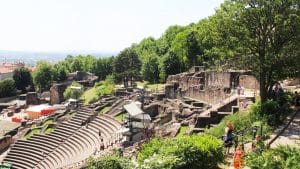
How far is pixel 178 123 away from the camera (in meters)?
31.1

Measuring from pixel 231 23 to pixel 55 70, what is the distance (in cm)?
8462

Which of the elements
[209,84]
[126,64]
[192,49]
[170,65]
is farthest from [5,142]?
[126,64]

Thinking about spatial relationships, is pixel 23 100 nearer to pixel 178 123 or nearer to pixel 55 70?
pixel 55 70

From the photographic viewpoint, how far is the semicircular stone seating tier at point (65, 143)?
34.6 m

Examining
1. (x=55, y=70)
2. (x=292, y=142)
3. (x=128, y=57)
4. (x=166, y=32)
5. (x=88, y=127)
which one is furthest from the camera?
(x=55, y=70)

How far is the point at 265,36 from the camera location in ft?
70.1

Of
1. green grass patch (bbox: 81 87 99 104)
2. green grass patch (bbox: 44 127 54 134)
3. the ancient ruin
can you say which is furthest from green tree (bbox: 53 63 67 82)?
green grass patch (bbox: 44 127 54 134)

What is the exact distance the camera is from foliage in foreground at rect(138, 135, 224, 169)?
42.1 feet

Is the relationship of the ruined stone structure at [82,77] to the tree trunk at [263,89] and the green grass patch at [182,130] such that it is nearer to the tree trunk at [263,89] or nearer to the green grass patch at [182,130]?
the green grass patch at [182,130]

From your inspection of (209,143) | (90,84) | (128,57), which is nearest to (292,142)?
(209,143)

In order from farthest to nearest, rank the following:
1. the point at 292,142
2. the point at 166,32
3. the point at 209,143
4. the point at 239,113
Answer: the point at 166,32 → the point at 239,113 → the point at 292,142 → the point at 209,143

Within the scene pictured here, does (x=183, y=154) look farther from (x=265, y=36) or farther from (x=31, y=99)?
(x=31, y=99)

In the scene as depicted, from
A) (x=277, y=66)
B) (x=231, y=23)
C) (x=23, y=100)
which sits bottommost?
(x=23, y=100)

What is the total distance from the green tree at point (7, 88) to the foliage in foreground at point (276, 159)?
289 ft
